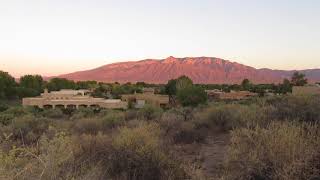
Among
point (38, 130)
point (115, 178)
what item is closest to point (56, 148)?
point (115, 178)

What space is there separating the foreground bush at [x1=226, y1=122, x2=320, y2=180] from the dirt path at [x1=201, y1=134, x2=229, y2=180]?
4.47ft

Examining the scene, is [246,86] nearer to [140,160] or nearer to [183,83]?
[183,83]

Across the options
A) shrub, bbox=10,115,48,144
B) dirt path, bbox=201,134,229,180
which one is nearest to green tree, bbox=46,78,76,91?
shrub, bbox=10,115,48,144

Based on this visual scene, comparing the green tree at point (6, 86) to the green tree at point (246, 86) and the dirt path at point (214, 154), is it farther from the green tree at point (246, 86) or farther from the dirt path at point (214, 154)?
the dirt path at point (214, 154)

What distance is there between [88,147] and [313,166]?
241 inches

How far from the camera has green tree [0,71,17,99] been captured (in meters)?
82.6

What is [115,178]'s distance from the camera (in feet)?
34.4

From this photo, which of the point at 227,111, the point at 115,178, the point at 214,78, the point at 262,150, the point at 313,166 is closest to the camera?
the point at 313,166

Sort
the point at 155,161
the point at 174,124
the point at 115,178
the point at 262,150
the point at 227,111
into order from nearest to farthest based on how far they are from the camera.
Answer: the point at 262,150 → the point at 115,178 → the point at 155,161 → the point at 174,124 → the point at 227,111

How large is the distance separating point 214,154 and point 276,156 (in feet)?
21.9

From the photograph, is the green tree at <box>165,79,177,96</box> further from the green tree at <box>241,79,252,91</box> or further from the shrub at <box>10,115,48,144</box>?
the shrub at <box>10,115,48,144</box>

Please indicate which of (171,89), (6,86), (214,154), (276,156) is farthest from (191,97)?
(276,156)

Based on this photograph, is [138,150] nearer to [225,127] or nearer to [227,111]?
[225,127]

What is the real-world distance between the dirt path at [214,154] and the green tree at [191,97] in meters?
35.7
